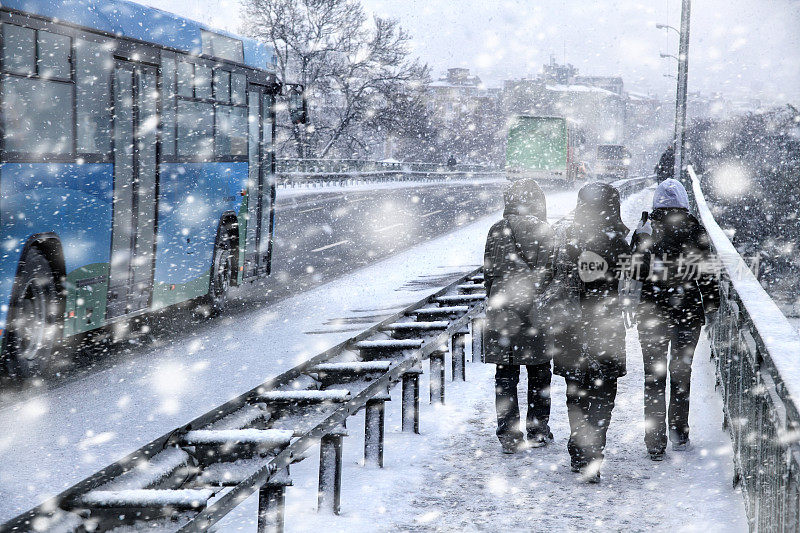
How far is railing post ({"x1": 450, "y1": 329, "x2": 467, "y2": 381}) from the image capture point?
8820 mm

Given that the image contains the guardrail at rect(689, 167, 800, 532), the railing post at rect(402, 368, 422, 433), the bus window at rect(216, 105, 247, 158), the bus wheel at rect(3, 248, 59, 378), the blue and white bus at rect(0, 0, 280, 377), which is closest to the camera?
the guardrail at rect(689, 167, 800, 532)

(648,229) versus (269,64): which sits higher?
(269,64)

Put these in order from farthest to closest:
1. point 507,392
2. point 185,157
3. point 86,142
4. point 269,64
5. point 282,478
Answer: point 269,64 < point 185,157 < point 86,142 < point 507,392 < point 282,478

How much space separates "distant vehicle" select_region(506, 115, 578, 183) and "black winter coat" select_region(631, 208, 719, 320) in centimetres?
4457

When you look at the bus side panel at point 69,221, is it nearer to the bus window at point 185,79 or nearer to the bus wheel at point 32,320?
the bus wheel at point 32,320

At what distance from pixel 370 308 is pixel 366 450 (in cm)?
655

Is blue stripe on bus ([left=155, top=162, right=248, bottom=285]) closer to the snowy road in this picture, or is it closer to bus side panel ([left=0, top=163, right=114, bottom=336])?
the snowy road

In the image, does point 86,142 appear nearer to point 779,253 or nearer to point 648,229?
point 648,229

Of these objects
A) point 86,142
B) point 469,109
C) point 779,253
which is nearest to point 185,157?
point 86,142

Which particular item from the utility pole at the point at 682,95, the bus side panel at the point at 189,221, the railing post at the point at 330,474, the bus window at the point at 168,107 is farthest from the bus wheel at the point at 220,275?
the utility pole at the point at 682,95

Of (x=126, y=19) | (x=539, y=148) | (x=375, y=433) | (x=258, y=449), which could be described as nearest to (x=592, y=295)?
(x=375, y=433)

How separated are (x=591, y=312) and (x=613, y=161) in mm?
63678

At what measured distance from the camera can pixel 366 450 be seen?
20.3ft

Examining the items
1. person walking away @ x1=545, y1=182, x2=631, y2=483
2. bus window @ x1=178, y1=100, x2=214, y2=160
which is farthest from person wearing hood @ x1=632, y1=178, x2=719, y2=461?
bus window @ x1=178, y1=100, x2=214, y2=160
